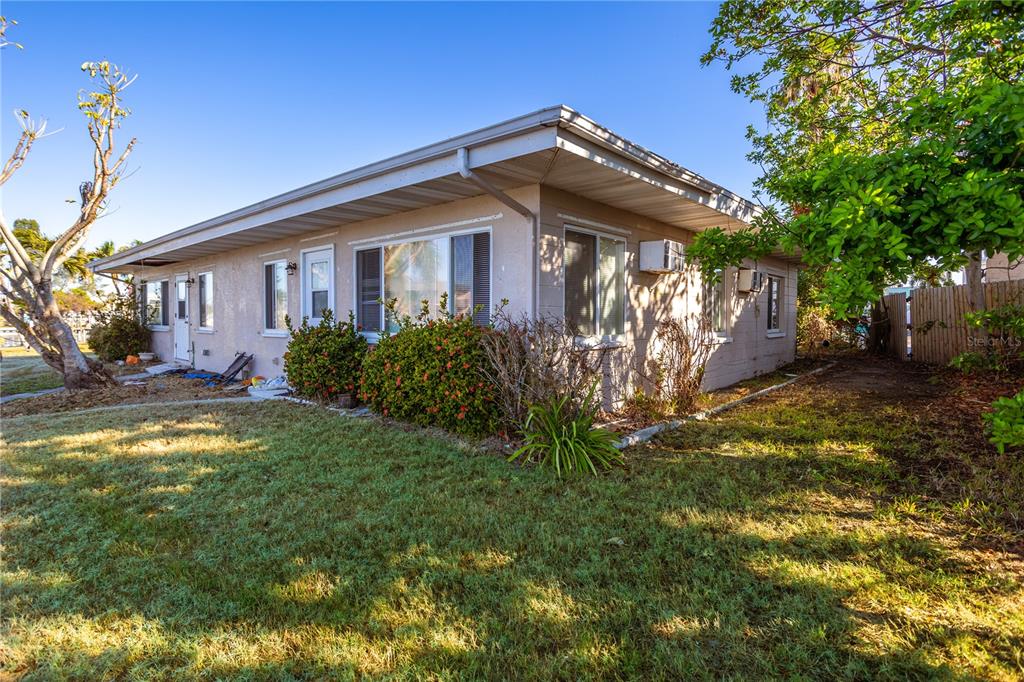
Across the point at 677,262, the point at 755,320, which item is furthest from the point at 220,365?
the point at 755,320

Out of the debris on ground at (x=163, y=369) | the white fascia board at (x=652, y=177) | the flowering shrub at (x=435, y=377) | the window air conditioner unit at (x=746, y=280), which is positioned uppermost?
the white fascia board at (x=652, y=177)

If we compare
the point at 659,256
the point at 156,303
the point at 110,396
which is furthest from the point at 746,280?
the point at 156,303

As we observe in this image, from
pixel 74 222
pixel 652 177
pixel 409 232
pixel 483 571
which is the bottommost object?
pixel 483 571

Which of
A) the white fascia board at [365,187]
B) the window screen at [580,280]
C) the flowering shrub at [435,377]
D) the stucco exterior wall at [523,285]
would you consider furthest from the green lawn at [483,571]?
the white fascia board at [365,187]

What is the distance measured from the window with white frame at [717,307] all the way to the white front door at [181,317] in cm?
1198

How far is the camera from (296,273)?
8648mm

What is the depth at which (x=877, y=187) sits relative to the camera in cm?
283

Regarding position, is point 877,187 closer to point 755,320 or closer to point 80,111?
point 755,320

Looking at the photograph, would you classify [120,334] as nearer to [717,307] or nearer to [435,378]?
[435,378]

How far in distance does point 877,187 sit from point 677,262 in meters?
4.20

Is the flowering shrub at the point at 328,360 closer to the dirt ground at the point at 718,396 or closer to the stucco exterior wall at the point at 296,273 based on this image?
the stucco exterior wall at the point at 296,273

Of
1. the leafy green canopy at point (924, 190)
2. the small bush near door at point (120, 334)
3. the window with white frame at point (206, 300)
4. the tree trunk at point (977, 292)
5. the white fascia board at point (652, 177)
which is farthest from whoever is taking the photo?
the small bush near door at point (120, 334)

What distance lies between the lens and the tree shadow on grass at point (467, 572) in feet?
6.67

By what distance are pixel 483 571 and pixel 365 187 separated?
4.64 meters
